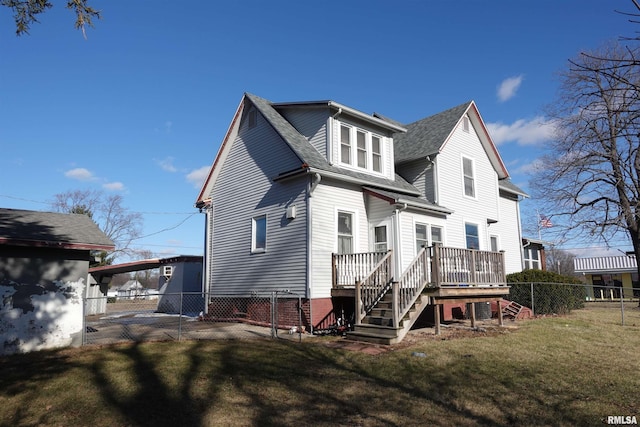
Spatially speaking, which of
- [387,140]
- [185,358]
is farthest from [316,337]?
[387,140]

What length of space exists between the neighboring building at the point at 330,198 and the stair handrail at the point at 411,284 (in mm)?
335

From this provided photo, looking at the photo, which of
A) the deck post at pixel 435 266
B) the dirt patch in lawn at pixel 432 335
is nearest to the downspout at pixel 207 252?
the dirt patch in lawn at pixel 432 335

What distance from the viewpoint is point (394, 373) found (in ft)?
27.2

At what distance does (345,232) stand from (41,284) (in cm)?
878

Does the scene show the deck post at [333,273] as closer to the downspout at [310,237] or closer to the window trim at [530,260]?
the downspout at [310,237]

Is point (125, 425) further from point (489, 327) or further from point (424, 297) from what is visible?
point (489, 327)

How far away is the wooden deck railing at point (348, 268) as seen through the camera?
1374 centimetres

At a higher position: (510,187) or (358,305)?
(510,187)

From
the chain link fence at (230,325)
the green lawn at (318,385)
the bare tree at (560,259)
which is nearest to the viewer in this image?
the green lawn at (318,385)

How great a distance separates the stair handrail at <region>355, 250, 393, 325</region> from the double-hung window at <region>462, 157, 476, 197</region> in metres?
7.97

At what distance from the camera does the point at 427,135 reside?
Result: 19062 millimetres

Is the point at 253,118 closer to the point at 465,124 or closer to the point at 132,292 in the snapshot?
the point at 465,124

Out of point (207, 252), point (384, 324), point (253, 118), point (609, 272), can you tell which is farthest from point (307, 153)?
point (609, 272)

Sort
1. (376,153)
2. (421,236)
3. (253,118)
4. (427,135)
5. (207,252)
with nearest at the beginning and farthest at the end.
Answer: (421,236) → (376,153) → (253,118) → (207,252) → (427,135)
